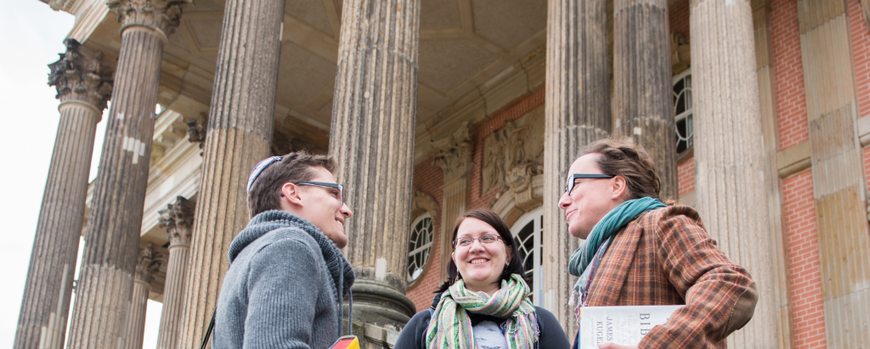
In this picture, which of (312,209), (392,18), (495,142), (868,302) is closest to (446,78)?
(495,142)

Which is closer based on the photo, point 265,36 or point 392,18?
point 392,18

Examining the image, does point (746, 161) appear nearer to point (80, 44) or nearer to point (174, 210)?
point (80, 44)

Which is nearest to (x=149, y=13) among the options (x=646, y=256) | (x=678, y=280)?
(x=646, y=256)

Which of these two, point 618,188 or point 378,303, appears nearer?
Result: point 618,188

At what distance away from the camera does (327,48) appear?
17172 millimetres

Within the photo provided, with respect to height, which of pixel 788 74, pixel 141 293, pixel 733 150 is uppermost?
pixel 788 74

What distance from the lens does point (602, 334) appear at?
90.7 inches

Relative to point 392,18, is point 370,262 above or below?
below

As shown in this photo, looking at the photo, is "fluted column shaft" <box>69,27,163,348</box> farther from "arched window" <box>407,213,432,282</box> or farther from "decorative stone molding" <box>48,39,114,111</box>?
"arched window" <box>407,213,432,282</box>

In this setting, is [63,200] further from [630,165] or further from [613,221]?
[613,221]

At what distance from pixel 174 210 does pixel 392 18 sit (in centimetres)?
1294

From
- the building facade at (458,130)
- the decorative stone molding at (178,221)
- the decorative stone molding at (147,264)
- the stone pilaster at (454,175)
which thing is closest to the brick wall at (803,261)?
the building facade at (458,130)

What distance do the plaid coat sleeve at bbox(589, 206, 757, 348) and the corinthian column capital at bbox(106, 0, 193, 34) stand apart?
12.8 m

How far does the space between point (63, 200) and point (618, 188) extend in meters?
13.9
